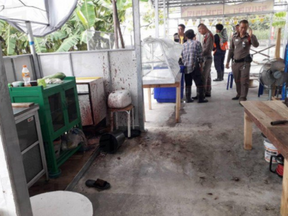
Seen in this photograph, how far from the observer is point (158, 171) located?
9.76 feet

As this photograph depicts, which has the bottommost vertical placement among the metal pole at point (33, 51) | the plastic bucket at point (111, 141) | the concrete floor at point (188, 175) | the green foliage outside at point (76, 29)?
the concrete floor at point (188, 175)

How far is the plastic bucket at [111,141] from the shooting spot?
3.51 meters

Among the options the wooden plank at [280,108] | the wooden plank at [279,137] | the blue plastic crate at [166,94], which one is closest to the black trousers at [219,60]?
the blue plastic crate at [166,94]

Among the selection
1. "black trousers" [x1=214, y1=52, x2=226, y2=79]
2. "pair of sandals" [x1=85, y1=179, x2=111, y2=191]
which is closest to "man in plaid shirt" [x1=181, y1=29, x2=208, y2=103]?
"black trousers" [x1=214, y1=52, x2=226, y2=79]

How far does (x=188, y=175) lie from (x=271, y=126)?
112cm

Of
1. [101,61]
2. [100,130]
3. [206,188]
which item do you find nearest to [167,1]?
[101,61]

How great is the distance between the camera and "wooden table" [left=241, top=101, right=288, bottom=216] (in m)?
1.97

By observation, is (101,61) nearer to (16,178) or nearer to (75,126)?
(75,126)

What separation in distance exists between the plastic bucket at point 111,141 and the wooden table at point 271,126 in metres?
1.85

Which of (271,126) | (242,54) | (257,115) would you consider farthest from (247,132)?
(242,54)

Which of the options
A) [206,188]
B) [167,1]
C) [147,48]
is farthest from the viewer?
[167,1]

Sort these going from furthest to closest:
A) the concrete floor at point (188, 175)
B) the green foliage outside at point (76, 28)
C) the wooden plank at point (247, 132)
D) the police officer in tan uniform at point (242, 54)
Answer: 1. the green foliage outside at point (76, 28)
2. the police officer in tan uniform at point (242, 54)
3. the wooden plank at point (247, 132)
4. the concrete floor at point (188, 175)

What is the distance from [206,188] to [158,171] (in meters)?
0.65

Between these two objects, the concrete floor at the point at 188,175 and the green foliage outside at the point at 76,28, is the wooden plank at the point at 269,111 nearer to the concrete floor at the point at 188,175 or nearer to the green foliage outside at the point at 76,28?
the concrete floor at the point at 188,175
